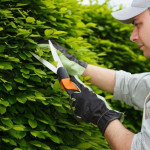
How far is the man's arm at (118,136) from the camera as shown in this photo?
1.99 metres

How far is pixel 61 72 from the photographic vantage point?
2.15m

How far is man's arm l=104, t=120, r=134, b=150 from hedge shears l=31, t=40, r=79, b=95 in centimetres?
37

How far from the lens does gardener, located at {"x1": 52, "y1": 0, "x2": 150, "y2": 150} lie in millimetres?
2003

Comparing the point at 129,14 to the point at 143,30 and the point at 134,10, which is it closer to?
the point at 134,10

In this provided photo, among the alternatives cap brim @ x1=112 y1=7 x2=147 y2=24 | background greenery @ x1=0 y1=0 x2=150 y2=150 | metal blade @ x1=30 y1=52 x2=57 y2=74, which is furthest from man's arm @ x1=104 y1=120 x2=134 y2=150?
cap brim @ x1=112 y1=7 x2=147 y2=24

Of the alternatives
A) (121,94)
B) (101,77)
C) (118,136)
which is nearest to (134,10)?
(101,77)

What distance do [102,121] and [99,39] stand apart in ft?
9.56

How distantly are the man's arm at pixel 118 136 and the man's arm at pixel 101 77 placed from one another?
0.78 meters

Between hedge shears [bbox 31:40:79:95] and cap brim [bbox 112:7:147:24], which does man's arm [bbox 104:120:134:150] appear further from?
cap brim [bbox 112:7:147:24]

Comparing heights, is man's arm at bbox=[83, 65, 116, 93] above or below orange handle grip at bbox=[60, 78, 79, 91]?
below

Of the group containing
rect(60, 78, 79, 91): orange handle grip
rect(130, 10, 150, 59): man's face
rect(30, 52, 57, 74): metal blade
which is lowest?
rect(60, 78, 79, 91): orange handle grip

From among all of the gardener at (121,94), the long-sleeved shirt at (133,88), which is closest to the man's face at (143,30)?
the gardener at (121,94)

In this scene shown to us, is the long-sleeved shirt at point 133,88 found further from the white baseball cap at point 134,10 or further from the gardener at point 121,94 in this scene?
the white baseball cap at point 134,10

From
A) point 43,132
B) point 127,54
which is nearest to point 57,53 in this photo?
point 43,132
